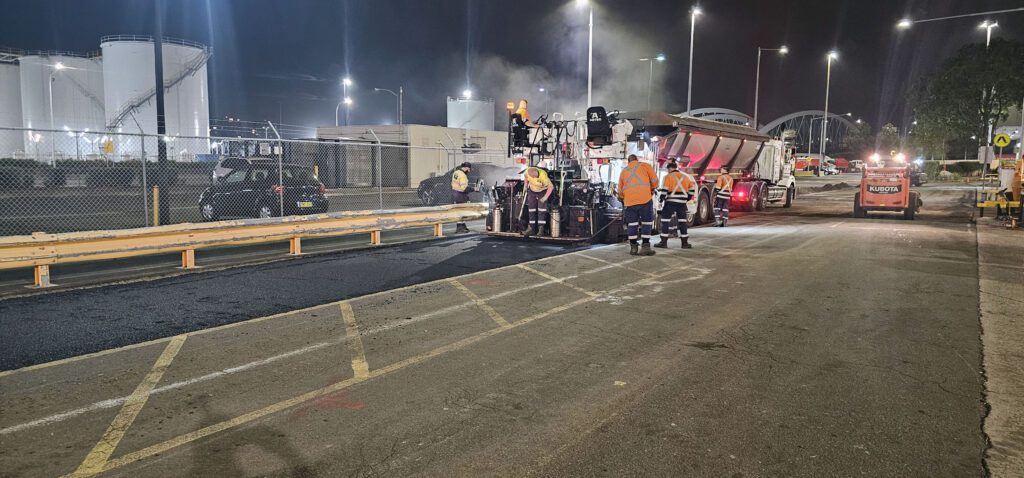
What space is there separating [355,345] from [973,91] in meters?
47.9

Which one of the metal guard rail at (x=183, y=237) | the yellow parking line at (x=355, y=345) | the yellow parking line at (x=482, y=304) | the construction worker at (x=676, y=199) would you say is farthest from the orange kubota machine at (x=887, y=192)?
the yellow parking line at (x=355, y=345)

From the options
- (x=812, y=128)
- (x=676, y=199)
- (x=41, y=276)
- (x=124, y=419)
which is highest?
(x=812, y=128)

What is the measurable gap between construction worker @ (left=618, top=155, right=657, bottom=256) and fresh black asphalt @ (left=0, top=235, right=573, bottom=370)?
5.21 ft

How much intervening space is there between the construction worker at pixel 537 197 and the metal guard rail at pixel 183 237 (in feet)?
7.59

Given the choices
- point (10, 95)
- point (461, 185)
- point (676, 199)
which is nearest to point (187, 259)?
point (461, 185)

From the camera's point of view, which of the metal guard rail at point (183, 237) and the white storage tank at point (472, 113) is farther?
the white storage tank at point (472, 113)

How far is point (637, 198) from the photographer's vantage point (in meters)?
11.1

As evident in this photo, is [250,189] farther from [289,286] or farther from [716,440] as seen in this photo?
[716,440]

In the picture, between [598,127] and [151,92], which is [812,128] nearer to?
[151,92]

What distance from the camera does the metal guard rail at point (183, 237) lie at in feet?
→ 27.2

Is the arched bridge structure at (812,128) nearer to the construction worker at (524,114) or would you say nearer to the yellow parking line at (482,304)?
the construction worker at (524,114)

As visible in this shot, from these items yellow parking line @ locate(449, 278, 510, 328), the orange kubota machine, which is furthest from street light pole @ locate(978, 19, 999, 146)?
yellow parking line @ locate(449, 278, 510, 328)

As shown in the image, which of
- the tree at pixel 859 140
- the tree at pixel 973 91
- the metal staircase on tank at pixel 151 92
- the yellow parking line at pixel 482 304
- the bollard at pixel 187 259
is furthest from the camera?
the tree at pixel 859 140

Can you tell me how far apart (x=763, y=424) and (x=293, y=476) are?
273 cm
